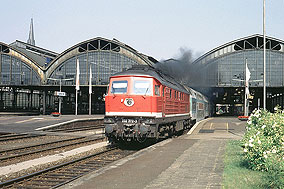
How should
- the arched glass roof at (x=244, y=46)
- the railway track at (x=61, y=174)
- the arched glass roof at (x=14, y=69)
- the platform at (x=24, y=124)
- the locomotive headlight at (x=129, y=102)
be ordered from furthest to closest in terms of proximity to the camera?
the arched glass roof at (x=14, y=69)
the arched glass roof at (x=244, y=46)
the platform at (x=24, y=124)
the locomotive headlight at (x=129, y=102)
the railway track at (x=61, y=174)

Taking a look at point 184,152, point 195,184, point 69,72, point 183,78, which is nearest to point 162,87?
point 184,152

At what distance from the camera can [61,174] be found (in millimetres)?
10469

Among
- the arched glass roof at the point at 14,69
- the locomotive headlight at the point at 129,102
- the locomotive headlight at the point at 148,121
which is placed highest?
the arched glass roof at the point at 14,69

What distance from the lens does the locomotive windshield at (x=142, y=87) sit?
16.0m

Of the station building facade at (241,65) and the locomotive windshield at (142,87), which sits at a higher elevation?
the station building facade at (241,65)

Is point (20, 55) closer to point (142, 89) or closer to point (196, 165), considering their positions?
point (142, 89)

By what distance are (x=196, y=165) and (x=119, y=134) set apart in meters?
5.97

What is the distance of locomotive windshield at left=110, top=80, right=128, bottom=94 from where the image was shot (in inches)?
645

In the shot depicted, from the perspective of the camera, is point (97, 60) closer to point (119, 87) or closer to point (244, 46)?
A: point (244, 46)

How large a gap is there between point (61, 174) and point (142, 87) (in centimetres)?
697

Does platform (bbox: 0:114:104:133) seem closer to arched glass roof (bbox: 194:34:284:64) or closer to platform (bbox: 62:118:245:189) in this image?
platform (bbox: 62:118:245:189)

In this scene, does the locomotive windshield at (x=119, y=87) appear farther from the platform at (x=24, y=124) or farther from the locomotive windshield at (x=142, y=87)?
the platform at (x=24, y=124)

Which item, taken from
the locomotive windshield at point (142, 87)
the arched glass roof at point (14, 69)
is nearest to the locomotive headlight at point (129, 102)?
the locomotive windshield at point (142, 87)

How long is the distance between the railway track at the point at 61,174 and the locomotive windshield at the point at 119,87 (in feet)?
10.8
